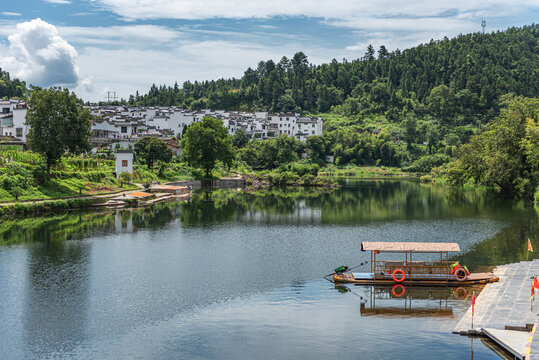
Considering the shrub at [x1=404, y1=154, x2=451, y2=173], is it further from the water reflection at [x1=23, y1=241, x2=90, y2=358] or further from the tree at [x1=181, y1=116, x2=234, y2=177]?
the water reflection at [x1=23, y1=241, x2=90, y2=358]

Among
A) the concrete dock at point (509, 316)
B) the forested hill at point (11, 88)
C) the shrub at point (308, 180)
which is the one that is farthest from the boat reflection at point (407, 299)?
the forested hill at point (11, 88)

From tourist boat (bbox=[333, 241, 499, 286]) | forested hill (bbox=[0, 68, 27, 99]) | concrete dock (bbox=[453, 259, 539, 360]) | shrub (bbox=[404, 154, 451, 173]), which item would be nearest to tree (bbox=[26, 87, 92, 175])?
tourist boat (bbox=[333, 241, 499, 286])

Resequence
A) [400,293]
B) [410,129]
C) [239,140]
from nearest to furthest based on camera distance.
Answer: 1. [400,293]
2. [239,140]
3. [410,129]

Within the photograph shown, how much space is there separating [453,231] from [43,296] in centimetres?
3591

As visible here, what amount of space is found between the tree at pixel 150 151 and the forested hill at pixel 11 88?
9452 cm

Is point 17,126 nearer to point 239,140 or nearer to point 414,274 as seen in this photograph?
point 239,140

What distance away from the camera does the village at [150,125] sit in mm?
99750

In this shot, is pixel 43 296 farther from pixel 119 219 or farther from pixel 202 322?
pixel 119 219

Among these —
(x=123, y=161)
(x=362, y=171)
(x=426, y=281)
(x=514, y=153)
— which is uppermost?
(x=514, y=153)

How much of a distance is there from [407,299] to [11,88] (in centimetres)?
17553

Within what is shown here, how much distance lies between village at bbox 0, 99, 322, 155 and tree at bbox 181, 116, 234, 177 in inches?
454

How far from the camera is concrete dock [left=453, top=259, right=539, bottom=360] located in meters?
21.5

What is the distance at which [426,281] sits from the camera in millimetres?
32281

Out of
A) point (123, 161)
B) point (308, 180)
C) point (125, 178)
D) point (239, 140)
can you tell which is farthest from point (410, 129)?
point (125, 178)
